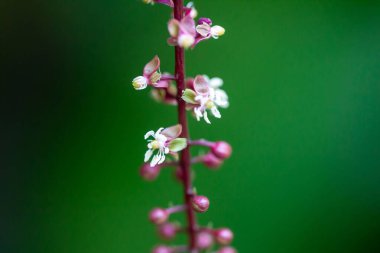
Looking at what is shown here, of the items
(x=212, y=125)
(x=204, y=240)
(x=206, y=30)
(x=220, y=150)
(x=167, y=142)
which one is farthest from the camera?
(x=212, y=125)

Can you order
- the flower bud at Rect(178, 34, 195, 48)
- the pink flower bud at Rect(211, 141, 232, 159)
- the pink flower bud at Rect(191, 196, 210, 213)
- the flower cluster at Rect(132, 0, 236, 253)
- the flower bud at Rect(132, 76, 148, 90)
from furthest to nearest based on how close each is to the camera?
the pink flower bud at Rect(211, 141, 232, 159)
the pink flower bud at Rect(191, 196, 210, 213)
the flower bud at Rect(132, 76, 148, 90)
the flower cluster at Rect(132, 0, 236, 253)
the flower bud at Rect(178, 34, 195, 48)

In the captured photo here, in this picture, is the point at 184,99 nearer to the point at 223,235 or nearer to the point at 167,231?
the point at 223,235

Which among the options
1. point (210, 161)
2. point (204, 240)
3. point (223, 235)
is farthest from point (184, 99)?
point (204, 240)

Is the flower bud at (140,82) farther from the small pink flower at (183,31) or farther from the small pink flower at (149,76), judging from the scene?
the small pink flower at (183,31)

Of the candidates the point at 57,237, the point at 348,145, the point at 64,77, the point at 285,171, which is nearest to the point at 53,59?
the point at 64,77

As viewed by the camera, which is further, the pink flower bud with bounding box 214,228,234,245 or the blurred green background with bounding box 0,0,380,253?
the blurred green background with bounding box 0,0,380,253

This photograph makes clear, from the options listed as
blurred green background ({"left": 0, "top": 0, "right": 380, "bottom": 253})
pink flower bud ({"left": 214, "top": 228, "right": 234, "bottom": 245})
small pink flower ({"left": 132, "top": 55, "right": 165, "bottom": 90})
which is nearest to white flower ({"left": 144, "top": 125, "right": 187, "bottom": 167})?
small pink flower ({"left": 132, "top": 55, "right": 165, "bottom": 90})

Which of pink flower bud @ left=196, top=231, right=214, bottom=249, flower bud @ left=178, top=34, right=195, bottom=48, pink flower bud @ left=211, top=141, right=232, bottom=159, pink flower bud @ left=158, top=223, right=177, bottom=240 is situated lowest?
pink flower bud @ left=196, top=231, right=214, bottom=249

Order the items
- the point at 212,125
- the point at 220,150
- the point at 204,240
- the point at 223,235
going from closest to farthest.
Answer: the point at 220,150, the point at 223,235, the point at 204,240, the point at 212,125

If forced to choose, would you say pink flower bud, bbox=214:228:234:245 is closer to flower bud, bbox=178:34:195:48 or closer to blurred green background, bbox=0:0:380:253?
flower bud, bbox=178:34:195:48
